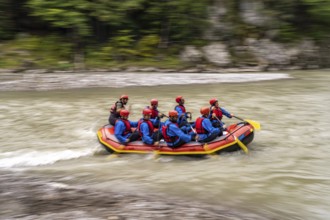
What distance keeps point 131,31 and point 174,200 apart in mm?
22049

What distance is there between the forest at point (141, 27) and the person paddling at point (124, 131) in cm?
1507

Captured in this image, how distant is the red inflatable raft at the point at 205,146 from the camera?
Answer: 884 cm

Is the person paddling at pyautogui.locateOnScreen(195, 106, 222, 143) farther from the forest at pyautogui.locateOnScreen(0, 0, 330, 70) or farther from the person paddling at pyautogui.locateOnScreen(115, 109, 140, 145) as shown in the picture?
the forest at pyautogui.locateOnScreen(0, 0, 330, 70)

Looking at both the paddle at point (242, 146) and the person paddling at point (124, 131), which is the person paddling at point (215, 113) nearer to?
the paddle at point (242, 146)

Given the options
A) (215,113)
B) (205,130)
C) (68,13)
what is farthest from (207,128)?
(68,13)

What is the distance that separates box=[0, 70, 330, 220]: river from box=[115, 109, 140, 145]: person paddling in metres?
0.49

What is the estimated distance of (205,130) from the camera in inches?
357

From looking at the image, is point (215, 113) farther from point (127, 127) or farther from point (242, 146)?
point (127, 127)

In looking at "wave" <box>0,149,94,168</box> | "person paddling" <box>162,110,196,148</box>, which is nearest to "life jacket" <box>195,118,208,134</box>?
"person paddling" <box>162,110,196,148</box>

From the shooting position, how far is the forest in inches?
984

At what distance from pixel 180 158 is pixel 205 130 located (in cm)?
87

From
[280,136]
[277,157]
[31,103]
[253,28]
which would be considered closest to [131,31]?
[253,28]

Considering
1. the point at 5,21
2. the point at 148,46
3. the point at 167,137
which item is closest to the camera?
the point at 167,137

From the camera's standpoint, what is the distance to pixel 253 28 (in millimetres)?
27016
